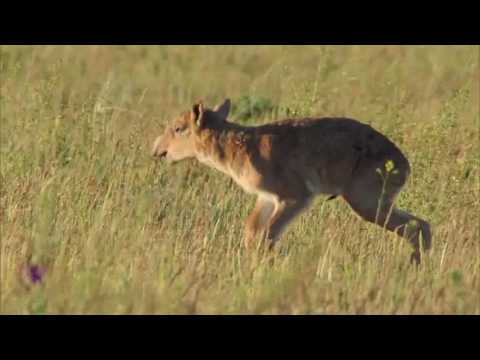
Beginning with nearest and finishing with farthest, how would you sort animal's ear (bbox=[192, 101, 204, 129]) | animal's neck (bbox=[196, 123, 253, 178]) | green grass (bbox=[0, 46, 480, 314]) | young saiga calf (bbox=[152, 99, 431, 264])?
green grass (bbox=[0, 46, 480, 314])
young saiga calf (bbox=[152, 99, 431, 264])
animal's neck (bbox=[196, 123, 253, 178])
animal's ear (bbox=[192, 101, 204, 129])

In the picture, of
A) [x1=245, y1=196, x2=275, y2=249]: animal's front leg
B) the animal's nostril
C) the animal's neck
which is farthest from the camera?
the animal's nostril

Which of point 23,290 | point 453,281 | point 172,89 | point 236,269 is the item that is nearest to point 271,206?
point 236,269

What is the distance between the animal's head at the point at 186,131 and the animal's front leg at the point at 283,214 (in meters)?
1.36

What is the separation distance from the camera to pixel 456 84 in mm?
17781

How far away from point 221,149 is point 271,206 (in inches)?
32.6

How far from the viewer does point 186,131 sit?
1164cm

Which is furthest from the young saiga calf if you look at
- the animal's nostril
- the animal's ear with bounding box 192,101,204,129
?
the animal's nostril

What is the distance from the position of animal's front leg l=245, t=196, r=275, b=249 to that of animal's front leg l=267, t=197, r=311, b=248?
10 centimetres

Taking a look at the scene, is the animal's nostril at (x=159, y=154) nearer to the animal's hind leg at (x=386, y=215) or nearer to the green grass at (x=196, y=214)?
the green grass at (x=196, y=214)

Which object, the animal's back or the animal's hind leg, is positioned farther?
the animal's back

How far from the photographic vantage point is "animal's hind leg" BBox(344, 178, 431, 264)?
10375 mm

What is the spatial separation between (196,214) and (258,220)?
0.81 metres

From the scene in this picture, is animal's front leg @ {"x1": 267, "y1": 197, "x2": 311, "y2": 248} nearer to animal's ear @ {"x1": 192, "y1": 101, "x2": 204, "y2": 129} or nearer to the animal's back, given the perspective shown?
the animal's back

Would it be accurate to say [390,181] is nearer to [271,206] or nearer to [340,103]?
[271,206]
